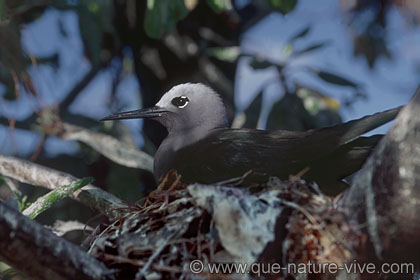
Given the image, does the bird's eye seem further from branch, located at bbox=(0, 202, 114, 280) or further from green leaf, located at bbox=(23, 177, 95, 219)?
branch, located at bbox=(0, 202, 114, 280)

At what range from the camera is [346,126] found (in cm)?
294

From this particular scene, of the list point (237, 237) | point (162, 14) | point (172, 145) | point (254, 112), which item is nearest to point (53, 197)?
point (172, 145)

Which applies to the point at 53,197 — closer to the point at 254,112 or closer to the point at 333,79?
the point at 254,112

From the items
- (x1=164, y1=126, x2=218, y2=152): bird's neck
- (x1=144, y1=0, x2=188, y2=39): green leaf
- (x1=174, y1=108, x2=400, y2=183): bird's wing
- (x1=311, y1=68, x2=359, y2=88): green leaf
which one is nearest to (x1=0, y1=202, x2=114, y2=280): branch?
(x1=174, y1=108, x2=400, y2=183): bird's wing

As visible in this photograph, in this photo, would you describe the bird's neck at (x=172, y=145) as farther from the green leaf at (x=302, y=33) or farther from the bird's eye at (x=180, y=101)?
the green leaf at (x=302, y=33)

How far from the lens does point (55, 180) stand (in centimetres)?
347

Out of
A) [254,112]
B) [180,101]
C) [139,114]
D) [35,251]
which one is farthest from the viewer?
[254,112]

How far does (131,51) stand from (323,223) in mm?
4336

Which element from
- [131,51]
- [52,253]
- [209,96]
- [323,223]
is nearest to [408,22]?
[131,51]

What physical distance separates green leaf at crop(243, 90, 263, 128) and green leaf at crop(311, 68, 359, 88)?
22.1 inches

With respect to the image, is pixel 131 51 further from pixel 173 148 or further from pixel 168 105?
pixel 173 148

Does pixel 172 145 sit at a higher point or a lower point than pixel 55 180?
higher

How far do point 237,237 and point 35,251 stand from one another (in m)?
0.68

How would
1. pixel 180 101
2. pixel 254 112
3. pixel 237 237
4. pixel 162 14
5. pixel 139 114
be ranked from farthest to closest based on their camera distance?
pixel 254 112, pixel 162 14, pixel 180 101, pixel 139 114, pixel 237 237
